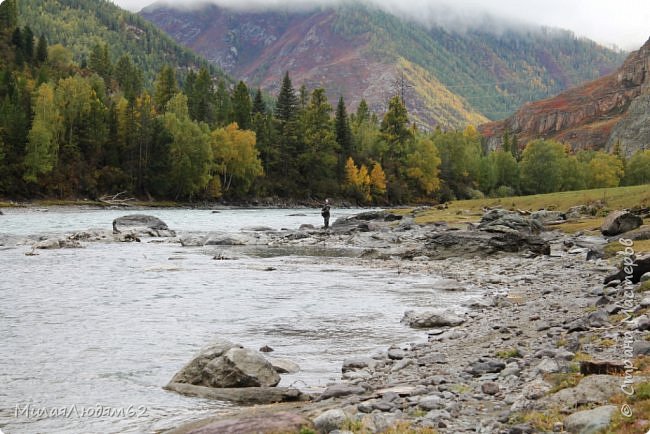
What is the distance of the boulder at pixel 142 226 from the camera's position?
50.7m

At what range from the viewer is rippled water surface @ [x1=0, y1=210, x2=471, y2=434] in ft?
35.1

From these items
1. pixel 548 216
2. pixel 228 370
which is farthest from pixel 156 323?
pixel 548 216

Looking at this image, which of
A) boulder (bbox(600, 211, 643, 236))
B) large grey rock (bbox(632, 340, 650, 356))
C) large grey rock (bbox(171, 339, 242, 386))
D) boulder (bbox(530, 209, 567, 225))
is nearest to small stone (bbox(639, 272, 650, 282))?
large grey rock (bbox(632, 340, 650, 356))

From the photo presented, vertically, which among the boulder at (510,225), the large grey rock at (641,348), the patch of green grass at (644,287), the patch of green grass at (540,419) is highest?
the boulder at (510,225)

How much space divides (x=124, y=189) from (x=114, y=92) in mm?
65543

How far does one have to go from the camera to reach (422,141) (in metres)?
131

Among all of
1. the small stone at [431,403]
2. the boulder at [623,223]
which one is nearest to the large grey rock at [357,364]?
the small stone at [431,403]

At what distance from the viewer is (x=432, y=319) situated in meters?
16.9

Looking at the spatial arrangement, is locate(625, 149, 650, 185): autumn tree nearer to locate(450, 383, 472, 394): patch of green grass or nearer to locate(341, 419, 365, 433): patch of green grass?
locate(450, 383, 472, 394): patch of green grass

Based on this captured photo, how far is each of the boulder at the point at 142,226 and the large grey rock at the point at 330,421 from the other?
43.6 meters

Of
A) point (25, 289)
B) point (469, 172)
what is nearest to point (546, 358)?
point (25, 289)

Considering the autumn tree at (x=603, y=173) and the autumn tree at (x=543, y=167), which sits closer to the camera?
the autumn tree at (x=543, y=167)

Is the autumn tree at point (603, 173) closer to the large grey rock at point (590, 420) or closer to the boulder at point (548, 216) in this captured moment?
the boulder at point (548, 216)

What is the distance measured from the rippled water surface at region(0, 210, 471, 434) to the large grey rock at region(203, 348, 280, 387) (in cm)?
48
